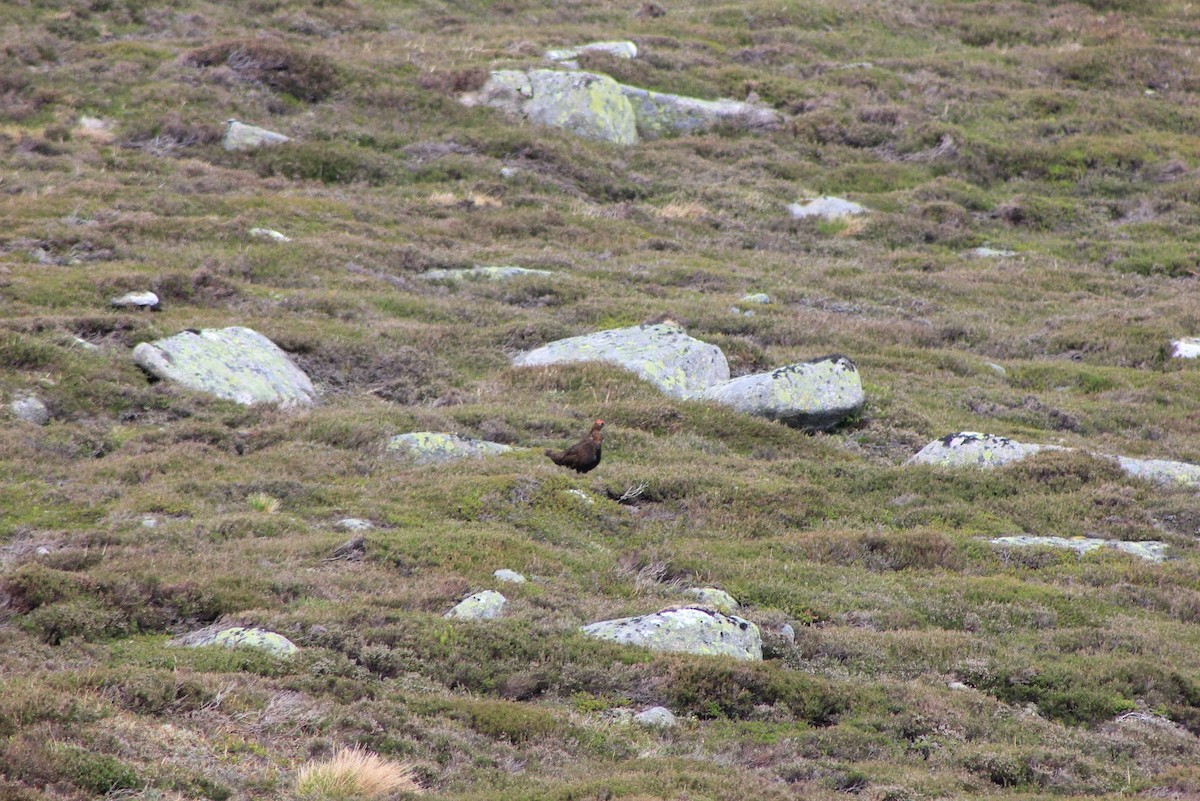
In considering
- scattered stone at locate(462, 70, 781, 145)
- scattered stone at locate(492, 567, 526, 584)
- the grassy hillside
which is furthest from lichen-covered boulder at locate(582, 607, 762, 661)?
scattered stone at locate(462, 70, 781, 145)

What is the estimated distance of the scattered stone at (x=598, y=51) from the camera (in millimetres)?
43956

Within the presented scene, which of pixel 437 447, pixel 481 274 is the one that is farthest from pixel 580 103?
pixel 437 447

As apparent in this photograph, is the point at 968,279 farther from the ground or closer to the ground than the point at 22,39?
closer to the ground

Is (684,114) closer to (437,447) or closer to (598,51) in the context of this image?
(598,51)

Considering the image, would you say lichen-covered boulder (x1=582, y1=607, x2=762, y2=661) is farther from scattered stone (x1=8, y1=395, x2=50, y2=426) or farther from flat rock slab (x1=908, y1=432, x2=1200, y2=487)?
scattered stone (x1=8, y1=395, x2=50, y2=426)

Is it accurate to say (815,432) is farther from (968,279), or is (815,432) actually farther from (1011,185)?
(1011,185)

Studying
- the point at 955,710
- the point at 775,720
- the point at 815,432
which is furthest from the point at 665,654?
the point at 815,432

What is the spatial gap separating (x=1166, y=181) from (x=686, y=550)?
31.5 m

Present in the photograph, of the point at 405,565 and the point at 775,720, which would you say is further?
the point at 405,565

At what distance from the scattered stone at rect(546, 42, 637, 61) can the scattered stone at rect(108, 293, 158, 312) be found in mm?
23392

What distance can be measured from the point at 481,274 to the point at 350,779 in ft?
71.9

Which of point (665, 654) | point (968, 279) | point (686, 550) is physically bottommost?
point (968, 279)

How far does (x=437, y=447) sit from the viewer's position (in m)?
18.8

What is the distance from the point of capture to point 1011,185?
40.5 m
